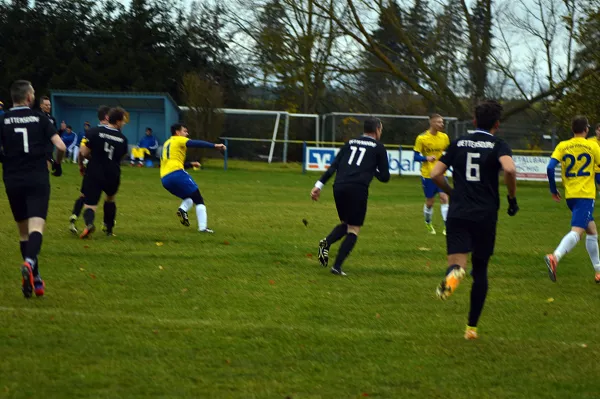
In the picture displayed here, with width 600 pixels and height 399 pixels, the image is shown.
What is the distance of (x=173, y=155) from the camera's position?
557 inches

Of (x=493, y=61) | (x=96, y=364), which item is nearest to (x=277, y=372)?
(x=96, y=364)

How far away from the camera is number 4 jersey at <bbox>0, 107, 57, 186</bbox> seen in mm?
8039

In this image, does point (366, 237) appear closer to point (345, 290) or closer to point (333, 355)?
point (345, 290)

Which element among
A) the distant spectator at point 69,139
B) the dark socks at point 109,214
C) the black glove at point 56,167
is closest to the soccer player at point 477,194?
the black glove at point 56,167

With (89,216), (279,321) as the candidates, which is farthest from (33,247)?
(89,216)

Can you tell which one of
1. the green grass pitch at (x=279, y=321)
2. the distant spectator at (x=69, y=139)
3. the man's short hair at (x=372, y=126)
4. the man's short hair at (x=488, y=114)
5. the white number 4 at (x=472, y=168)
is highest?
the man's short hair at (x=488, y=114)

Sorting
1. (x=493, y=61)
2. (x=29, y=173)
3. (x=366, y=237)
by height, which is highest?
(x=493, y=61)

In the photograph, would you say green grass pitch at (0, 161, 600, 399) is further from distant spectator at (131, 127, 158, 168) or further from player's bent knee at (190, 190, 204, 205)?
distant spectator at (131, 127, 158, 168)

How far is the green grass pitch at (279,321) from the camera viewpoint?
18.5 ft

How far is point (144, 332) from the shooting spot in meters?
6.84

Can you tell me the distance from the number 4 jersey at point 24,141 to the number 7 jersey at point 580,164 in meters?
5.64

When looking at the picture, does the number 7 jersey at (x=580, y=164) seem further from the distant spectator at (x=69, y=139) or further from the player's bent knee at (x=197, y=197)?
the distant spectator at (x=69, y=139)

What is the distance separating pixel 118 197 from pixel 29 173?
12185mm

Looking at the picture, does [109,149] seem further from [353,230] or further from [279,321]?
[279,321]
